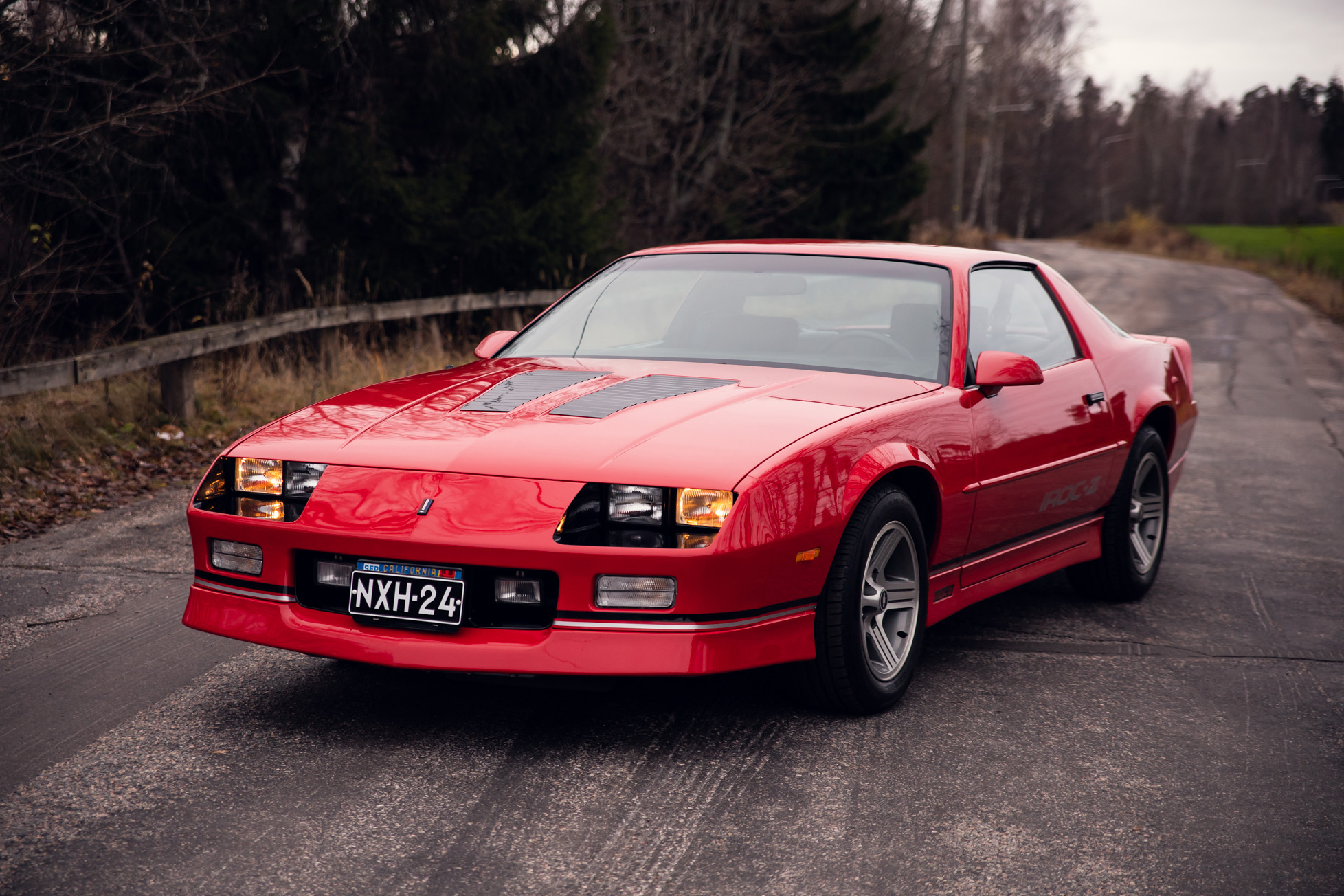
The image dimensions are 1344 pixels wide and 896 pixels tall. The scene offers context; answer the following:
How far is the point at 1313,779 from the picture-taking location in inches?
133

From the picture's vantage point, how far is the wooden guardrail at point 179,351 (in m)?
7.18

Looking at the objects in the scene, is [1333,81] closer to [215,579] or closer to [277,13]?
[277,13]

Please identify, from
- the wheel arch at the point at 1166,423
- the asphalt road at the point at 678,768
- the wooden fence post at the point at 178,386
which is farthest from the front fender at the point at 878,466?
the wooden fence post at the point at 178,386

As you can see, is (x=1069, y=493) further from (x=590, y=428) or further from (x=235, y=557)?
(x=235, y=557)

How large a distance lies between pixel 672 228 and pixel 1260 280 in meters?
21.8

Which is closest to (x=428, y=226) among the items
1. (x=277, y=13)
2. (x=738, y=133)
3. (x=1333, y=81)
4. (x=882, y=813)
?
(x=277, y=13)

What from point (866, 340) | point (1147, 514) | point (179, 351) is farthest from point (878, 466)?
point (179, 351)

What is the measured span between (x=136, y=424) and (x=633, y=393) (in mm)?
5668

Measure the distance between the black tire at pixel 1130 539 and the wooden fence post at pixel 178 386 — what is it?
6049 millimetres

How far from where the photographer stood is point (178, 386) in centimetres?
866

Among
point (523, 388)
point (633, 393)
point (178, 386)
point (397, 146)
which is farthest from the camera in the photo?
point (397, 146)

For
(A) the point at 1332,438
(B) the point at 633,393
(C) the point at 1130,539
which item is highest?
(B) the point at 633,393

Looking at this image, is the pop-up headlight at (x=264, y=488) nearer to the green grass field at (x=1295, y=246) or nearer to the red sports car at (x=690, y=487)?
the red sports car at (x=690, y=487)

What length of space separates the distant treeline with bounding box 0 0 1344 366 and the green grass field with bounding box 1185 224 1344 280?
13.3 meters
